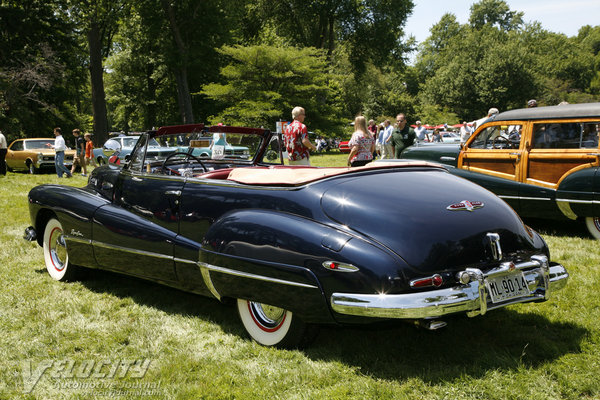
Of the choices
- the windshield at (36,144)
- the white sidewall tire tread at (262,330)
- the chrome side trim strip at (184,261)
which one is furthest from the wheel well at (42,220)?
the windshield at (36,144)

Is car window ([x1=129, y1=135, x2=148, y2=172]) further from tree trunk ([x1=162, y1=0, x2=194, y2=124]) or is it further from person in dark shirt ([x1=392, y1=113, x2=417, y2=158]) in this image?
tree trunk ([x1=162, y1=0, x2=194, y2=124])

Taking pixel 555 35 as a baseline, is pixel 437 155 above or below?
below

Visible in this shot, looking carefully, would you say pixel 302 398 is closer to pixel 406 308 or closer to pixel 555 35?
pixel 406 308

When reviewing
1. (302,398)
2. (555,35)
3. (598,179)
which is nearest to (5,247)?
(302,398)

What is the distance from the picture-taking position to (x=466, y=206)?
307 cm

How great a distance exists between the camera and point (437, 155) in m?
8.63

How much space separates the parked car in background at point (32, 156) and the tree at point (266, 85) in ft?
32.5

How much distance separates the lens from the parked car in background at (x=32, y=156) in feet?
58.0

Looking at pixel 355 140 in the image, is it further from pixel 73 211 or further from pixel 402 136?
pixel 73 211

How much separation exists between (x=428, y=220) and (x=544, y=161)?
456 cm

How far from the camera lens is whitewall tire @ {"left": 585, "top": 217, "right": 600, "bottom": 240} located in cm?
629

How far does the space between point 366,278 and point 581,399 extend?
4.01 feet

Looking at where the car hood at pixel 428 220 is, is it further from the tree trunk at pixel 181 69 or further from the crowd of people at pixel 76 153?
the tree trunk at pixel 181 69

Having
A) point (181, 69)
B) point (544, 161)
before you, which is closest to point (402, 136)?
point (544, 161)
